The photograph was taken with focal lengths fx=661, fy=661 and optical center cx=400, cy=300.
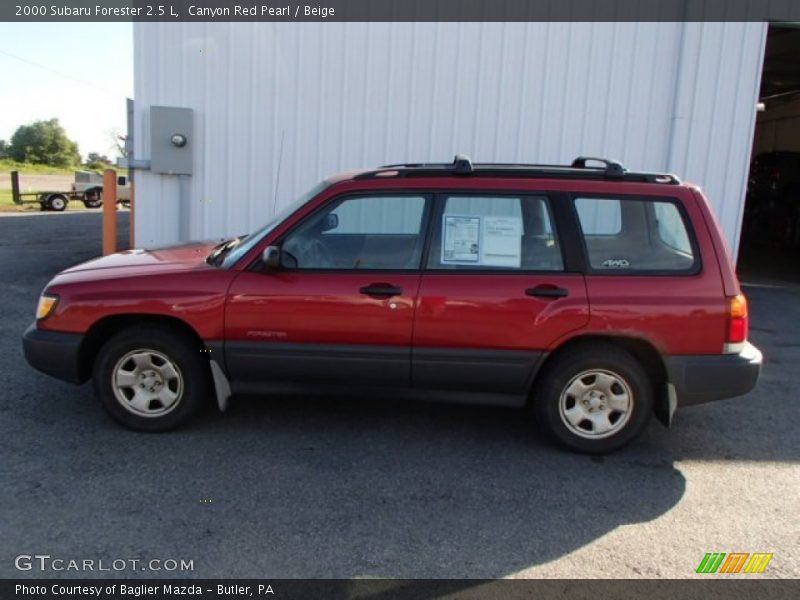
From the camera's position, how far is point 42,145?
256 feet

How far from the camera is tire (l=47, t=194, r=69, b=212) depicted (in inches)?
971

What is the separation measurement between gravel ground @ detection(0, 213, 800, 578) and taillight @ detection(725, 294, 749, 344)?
2.76 feet

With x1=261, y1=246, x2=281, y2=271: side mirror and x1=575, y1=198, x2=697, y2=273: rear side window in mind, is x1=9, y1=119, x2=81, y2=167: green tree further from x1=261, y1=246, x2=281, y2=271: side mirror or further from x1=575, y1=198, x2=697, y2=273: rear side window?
x1=575, y1=198, x2=697, y2=273: rear side window

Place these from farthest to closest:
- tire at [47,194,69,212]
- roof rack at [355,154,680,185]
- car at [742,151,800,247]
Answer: tire at [47,194,69,212]
car at [742,151,800,247]
roof rack at [355,154,680,185]

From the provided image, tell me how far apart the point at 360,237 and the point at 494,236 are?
2.81 feet

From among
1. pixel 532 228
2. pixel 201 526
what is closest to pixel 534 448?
pixel 532 228

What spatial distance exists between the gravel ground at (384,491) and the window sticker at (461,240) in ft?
3.98

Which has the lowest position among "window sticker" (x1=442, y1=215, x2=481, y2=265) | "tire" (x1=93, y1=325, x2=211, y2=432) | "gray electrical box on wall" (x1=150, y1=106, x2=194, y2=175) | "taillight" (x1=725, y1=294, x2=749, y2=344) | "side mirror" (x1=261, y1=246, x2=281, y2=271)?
"tire" (x1=93, y1=325, x2=211, y2=432)

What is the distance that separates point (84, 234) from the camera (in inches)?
627

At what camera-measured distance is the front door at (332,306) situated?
402 centimetres

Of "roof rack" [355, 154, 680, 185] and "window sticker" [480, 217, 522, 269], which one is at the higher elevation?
"roof rack" [355, 154, 680, 185]

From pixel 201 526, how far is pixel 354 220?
202 cm

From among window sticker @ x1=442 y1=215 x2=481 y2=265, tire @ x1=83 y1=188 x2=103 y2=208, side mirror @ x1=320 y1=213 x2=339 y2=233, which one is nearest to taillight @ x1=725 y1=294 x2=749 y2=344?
window sticker @ x1=442 y1=215 x2=481 y2=265

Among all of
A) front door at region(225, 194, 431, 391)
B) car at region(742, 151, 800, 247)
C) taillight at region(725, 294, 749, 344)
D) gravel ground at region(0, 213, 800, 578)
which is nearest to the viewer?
gravel ground at region(0, 213, 800, 578)
